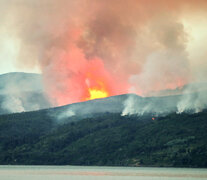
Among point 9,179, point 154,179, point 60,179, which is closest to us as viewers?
point 9,179

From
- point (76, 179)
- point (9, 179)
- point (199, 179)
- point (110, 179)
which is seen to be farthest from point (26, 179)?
point (199, 179)

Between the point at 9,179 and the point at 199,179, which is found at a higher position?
the point at 9,179

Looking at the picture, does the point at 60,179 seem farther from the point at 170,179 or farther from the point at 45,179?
the point at 170,179

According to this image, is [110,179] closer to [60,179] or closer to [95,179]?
[95,179]

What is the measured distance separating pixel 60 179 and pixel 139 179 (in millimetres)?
29002

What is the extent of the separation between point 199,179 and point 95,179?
38328mm

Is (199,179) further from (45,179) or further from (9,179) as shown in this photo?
(9,179)

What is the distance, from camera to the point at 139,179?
518 feet

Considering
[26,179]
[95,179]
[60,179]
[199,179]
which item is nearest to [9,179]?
[26,179]

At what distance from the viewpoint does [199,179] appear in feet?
521

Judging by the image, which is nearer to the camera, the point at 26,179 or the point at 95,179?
the point at 26,179

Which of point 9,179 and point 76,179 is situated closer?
point 9,179

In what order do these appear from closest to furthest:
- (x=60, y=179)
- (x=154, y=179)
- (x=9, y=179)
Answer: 1. (x=9, y=179)
2. (x=60, y=179)
3. (x=154, y=179)

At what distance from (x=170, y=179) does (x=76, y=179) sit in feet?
115
